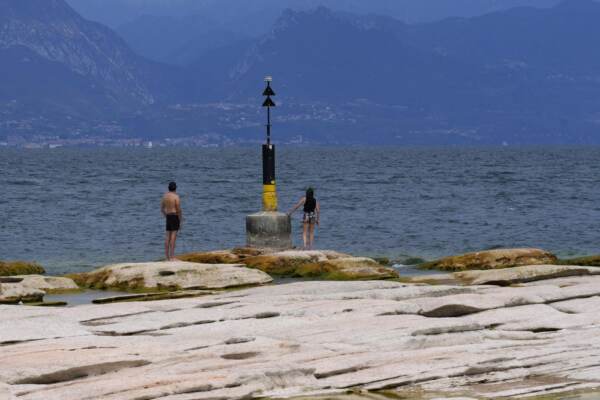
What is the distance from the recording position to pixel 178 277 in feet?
86.5

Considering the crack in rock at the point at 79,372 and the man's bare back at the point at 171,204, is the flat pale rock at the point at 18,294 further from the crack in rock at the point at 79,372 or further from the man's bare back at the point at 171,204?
the crack in rock at the point at 79,372

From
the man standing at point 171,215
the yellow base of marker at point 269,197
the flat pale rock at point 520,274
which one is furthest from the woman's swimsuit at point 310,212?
the flat pale rock at point 520,274

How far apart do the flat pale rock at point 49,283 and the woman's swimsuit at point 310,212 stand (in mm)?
10459

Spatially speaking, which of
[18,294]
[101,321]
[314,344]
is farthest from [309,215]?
[314,344]

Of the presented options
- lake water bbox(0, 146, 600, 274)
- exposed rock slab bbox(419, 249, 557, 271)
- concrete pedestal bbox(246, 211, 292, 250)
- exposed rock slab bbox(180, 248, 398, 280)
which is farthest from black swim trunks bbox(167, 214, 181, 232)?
lake water bbox(0, 146, 600, 274)

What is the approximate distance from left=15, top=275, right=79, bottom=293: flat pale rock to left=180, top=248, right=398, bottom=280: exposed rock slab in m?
5.26

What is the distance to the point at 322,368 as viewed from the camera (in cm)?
1616

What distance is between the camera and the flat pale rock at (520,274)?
25266 millimetres

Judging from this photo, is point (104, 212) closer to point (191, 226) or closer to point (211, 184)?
point (191, 226)

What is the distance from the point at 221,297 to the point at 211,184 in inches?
3604

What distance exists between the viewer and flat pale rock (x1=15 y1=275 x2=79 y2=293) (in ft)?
86.6

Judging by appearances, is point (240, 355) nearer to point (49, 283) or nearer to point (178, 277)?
point (178, 277)

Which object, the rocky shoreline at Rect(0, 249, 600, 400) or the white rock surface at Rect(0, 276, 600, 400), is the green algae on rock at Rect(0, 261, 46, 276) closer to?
the rocky shoreline at Rect(0, 249, 600, 400)

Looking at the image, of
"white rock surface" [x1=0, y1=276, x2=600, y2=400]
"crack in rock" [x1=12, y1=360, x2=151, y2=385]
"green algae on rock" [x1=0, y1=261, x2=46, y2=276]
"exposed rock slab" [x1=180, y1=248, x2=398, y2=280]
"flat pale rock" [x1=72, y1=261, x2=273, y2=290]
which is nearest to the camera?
"crack in rock" [x1=12, y1=360, x2=151, y2=385]
